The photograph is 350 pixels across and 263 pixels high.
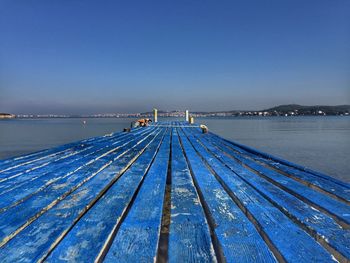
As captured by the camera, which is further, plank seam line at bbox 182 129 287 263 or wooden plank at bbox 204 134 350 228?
wooden plank at bbox 204 134 350 228

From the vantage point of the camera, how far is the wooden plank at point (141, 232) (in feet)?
5.09

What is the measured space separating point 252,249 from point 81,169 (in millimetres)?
3304

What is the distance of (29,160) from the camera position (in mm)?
4957

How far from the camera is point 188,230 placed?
189 centimetres

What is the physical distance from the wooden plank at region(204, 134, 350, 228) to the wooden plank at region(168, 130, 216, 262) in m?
1.18

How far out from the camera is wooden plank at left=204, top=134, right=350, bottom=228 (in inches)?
87.0

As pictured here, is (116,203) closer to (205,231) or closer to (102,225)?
(102,225)

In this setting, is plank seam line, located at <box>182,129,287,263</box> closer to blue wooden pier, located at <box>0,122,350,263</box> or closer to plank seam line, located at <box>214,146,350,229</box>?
blue wooden pier, located at <box>0,122,350,263</box>

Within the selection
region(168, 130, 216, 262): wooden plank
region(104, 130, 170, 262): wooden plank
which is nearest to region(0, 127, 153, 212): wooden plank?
region(104, 130, 170, 262): wooden plank

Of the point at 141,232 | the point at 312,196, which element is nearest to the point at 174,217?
the point at 141,232

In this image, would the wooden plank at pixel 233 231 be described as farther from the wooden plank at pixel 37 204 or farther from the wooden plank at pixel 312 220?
the wooden plank at pixel 37 204

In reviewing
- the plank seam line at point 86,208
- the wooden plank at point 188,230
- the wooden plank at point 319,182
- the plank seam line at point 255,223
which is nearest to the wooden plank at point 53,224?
the plank seam line at point 86,208

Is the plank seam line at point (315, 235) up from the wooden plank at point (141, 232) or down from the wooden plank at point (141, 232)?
down

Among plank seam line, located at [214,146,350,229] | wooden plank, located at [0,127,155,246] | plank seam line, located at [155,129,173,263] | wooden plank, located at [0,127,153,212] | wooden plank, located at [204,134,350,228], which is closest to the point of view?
plank seam line, located at [155,129,173,263]
